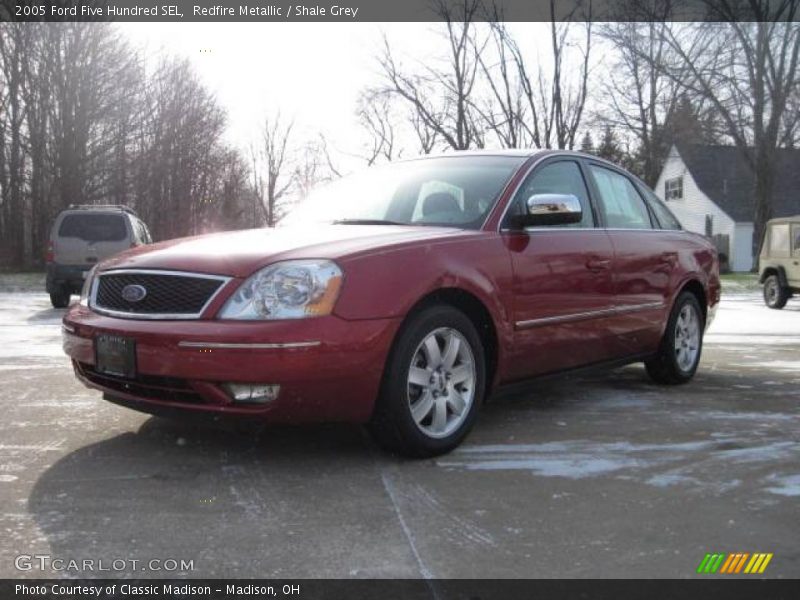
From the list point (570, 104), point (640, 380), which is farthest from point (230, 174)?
point (640, 380)

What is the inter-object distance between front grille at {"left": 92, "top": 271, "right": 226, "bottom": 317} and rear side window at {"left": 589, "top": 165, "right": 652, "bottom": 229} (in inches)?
110

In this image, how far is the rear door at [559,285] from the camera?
4176 mm

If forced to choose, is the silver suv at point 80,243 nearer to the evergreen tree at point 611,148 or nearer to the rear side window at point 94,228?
the rear side window at point 94,228

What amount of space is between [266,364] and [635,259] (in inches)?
115

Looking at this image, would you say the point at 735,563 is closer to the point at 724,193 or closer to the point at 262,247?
the point at 262,247

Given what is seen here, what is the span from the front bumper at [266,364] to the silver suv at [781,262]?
44.7 ft

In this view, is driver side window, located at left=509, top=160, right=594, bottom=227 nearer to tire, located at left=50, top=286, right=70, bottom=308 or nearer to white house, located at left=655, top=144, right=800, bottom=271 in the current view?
tire, located at left=50, top=286, right=70, bottom=308

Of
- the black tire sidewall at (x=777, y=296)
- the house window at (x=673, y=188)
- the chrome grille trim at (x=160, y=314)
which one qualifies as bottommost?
the black tire sidewall at (x=777, y=296)

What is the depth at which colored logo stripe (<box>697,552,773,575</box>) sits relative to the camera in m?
2.52

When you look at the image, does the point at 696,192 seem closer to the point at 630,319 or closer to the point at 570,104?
the point at 570,104

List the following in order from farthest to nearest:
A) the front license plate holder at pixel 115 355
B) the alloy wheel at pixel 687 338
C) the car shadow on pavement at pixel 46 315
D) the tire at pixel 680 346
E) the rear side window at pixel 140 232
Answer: the rear side window at pixel 140 232, the car shadow on pavement at pixel 46 315, the alloy wheel at pixel 687 338, the tire at pixel 680 346, the front license plate holder at pixel 115 355

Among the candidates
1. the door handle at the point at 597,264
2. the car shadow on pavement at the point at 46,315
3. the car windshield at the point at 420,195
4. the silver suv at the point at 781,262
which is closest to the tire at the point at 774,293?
the silver suv at the point at 781,262

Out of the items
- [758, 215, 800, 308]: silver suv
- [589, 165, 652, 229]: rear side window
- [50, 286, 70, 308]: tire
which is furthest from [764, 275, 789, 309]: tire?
[50, 286, 70, 308]: tire

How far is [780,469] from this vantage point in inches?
141
